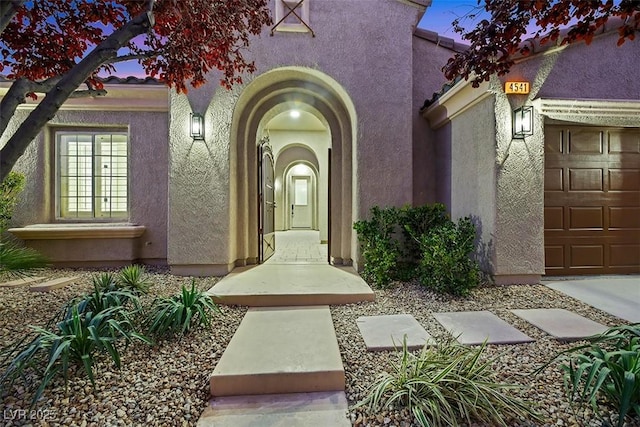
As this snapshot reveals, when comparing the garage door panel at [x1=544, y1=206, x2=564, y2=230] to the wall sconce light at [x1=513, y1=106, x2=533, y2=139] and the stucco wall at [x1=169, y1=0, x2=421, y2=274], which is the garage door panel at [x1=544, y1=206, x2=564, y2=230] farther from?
the stucco wall at [x1=169, y1=0, x2=421, y2=274]

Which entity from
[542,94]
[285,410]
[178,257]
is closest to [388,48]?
[542,94]

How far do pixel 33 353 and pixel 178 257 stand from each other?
9.58 feet

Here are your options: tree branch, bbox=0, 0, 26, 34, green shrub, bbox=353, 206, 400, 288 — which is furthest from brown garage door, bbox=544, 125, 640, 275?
tree branch, bbox=0, 0, 26, 34

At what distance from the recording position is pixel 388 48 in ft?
17.0

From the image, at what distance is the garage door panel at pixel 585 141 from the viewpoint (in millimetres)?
4688

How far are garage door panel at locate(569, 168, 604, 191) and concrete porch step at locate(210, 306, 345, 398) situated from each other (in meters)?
4.62

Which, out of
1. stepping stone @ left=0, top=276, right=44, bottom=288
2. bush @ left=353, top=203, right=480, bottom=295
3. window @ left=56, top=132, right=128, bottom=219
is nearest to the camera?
bush @ left=353, top=203, right=480, bottom=295

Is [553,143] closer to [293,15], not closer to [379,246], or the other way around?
[379,246]

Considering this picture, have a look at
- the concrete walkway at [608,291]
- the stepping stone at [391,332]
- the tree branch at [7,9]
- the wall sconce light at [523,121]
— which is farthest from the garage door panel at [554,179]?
the tree branch at [7,9]

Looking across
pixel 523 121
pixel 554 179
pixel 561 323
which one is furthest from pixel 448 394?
pixel 554 179

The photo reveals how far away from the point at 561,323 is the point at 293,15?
5890 mm

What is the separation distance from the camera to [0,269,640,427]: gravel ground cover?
6.26ft

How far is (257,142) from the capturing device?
6.02 meters

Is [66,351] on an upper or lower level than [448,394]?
upper
